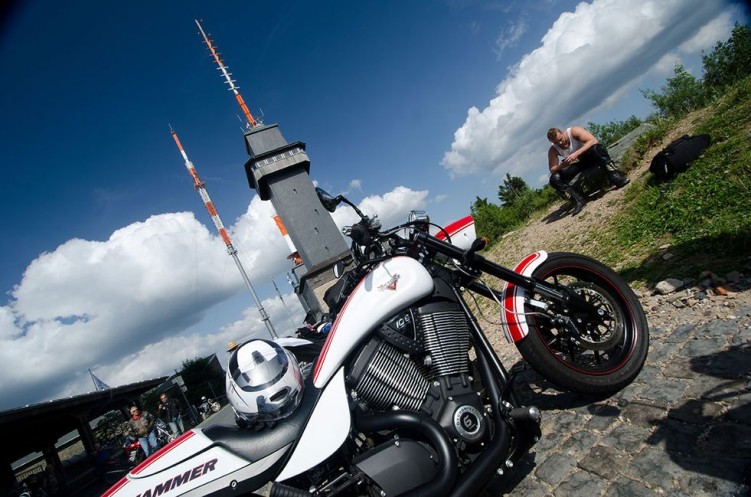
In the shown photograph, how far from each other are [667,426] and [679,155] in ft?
15.4

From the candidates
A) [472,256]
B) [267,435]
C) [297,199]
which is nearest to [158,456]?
[267,435]

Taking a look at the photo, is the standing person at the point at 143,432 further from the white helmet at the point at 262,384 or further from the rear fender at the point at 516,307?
the rear fender at the point at 516,307

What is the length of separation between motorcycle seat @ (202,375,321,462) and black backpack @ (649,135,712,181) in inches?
226

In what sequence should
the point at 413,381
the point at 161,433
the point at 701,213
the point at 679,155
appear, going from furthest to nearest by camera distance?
the point at 161,433 < the point at 679,155 < the point at 701,213 < the point at 413,381

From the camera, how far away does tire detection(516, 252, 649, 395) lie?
2273 millimetres

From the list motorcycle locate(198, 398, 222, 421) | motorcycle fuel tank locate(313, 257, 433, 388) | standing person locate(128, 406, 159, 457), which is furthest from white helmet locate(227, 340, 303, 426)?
motorcycle locate(198, 398, 222, 421)

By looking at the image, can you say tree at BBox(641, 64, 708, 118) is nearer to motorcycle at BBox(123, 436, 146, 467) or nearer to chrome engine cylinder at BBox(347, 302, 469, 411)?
chrome engine cylinder at BBox(347, 302, 469, 411)

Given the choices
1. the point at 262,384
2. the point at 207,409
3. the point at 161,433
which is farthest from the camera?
the point at 207,409

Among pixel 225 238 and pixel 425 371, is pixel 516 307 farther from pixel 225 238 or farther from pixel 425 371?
pixel 225 238

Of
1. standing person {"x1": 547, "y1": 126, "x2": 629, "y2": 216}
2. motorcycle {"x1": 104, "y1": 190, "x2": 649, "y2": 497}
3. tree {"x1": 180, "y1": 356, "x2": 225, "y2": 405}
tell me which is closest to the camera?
motorcycle {"x1": 104, "y1": 190, "x2": 649, "y2": 497}

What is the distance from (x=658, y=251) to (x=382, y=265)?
3675 mm

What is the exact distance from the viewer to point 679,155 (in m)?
5.04

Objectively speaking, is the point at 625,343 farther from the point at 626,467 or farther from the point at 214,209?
the point at 214,209

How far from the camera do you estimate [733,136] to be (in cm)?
491
